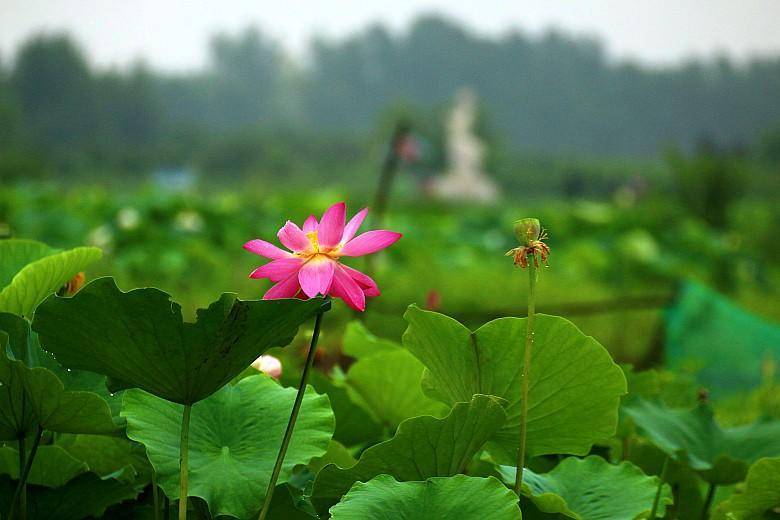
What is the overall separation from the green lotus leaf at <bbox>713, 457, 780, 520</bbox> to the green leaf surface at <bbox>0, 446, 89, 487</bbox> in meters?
0.27

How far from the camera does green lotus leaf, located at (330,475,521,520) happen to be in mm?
290

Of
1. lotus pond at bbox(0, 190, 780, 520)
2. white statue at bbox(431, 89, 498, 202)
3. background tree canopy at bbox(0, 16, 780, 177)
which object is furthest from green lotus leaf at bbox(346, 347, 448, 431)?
background tree canopy at bbox(0, 16, 780, 177)

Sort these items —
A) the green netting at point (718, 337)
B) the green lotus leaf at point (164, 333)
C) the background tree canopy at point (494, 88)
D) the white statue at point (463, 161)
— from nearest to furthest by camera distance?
1. the green lotus leaf at point (164, 333)
2. the green netting at point (718, 337)
3. the white statue at point (463, 161)
4. the background tree canopy at point (494, 88)

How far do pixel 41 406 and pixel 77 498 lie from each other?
2.7 inches

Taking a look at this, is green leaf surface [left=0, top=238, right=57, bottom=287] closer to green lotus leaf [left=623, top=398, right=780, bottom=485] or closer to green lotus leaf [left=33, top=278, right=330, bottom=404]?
green lotus leaf [left=33, top=278, right=330, bottom=404]

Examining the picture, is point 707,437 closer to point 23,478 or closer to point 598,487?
point 598,487

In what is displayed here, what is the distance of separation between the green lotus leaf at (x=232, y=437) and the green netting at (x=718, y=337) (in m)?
1.65

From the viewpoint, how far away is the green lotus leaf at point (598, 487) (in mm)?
359

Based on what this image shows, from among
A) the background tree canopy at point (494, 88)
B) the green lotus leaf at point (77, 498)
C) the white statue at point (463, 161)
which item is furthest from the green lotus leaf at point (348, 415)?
the background tree canopy at point (494, 88)

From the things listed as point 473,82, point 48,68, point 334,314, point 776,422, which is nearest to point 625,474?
point 776,422

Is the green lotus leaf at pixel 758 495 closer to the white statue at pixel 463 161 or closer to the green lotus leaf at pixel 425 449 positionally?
the green lotus leaf at pixel 425 449

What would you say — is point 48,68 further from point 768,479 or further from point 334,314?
point 768,479

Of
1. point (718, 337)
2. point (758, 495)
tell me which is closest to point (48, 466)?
point (758, 495)

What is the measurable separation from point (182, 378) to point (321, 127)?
24.7 meters
